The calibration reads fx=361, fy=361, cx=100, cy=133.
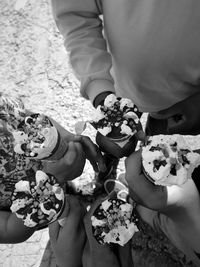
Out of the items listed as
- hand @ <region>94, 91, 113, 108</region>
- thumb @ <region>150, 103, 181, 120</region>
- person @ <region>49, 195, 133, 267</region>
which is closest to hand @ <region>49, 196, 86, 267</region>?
person @ <region>49, 195, 133, 267</region>

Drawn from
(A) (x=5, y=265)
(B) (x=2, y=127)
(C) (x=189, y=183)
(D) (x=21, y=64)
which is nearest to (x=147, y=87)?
(C) (x=189, y=183)

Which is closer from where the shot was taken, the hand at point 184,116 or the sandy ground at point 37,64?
the hand at point 184,116

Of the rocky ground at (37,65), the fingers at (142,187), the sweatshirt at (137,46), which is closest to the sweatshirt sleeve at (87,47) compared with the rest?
the sweatshirt at (137,46)

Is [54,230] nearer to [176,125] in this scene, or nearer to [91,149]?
[91,149]

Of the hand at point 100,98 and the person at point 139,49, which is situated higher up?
the person at point 139,49

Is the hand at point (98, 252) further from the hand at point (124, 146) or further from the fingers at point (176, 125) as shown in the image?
the fingers at point (176, 125)

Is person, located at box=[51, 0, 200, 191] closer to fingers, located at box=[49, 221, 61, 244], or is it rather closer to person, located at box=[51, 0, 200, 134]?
person, located at box=[51, 0, 200, 134]
